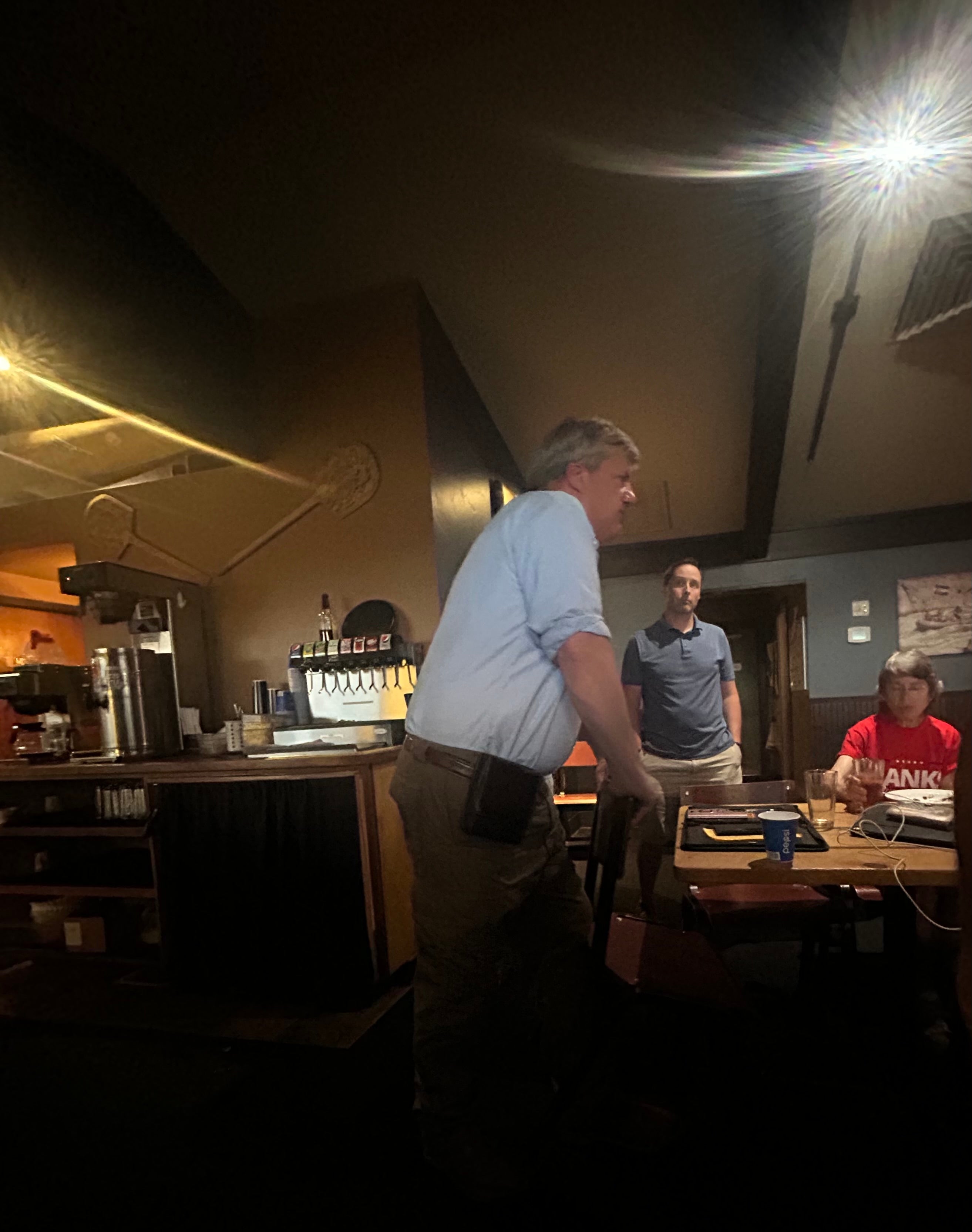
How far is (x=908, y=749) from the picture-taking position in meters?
2.29

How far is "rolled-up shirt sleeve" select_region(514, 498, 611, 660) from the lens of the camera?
4.28ft

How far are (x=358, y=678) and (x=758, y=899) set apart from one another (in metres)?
1.76

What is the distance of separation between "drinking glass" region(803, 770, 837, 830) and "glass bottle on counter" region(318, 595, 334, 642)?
6.82 feet

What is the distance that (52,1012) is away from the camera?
2.55m

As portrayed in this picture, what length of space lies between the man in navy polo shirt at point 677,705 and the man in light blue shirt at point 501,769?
1.80m

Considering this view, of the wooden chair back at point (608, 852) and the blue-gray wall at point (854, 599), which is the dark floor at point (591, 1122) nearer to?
the wooden chair back at point (608, 852)

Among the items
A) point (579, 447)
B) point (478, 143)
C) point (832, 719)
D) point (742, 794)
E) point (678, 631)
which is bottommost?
point (832, 719)

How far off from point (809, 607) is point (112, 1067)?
5562 mm

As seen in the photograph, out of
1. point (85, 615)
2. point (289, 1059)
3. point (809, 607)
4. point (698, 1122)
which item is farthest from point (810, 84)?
point (809, 607)

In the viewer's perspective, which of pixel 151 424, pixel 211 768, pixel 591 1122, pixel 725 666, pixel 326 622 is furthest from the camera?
pixel 725 666

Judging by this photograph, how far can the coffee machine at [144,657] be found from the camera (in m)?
2.89

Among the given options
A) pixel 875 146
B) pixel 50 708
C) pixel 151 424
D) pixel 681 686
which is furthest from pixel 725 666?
pixel 50 708

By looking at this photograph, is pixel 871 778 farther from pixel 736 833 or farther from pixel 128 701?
pixel 128 701

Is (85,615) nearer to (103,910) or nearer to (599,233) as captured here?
(103,910)
